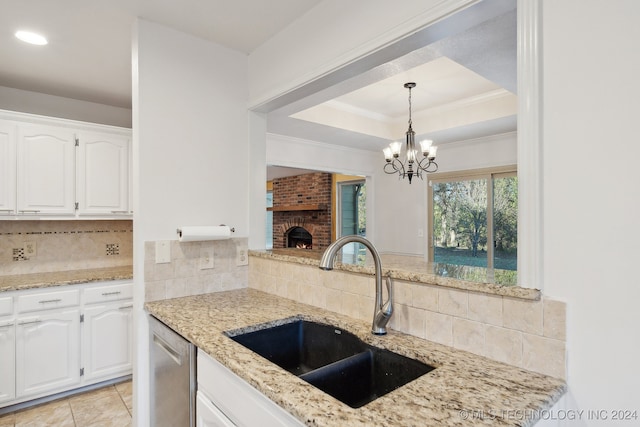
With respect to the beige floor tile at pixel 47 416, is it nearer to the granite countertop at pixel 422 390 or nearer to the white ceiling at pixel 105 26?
the granite countertop at pixel 422 390

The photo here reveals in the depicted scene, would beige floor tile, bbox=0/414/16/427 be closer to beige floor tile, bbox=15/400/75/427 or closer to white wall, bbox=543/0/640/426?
beige floor tile, bbox=15/400/75/427

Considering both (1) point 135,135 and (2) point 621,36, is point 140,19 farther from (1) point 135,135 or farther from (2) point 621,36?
(2) point 621,36

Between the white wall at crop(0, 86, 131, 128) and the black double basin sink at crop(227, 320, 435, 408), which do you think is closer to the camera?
the black double basin sink at crop(227, 320, 435, 408)

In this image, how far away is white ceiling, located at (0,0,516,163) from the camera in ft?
6.09

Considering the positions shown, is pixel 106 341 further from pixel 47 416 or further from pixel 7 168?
pixel 7 168

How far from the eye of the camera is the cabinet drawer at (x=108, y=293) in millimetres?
2672

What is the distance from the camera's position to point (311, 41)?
1832mm

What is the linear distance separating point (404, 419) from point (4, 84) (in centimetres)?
371

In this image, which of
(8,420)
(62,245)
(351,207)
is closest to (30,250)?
(62,245)

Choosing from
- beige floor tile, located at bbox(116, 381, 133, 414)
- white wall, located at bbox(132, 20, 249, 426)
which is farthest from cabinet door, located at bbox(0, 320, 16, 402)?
white wall, located at bbox(132, 20, 249, 426)

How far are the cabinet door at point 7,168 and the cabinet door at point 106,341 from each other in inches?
37.1

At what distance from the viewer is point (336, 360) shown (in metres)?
1.52

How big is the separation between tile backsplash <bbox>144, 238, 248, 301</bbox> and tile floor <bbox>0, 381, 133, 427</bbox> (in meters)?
1.09

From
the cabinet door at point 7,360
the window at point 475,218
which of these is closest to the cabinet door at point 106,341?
the cabinet door at point 7,360
